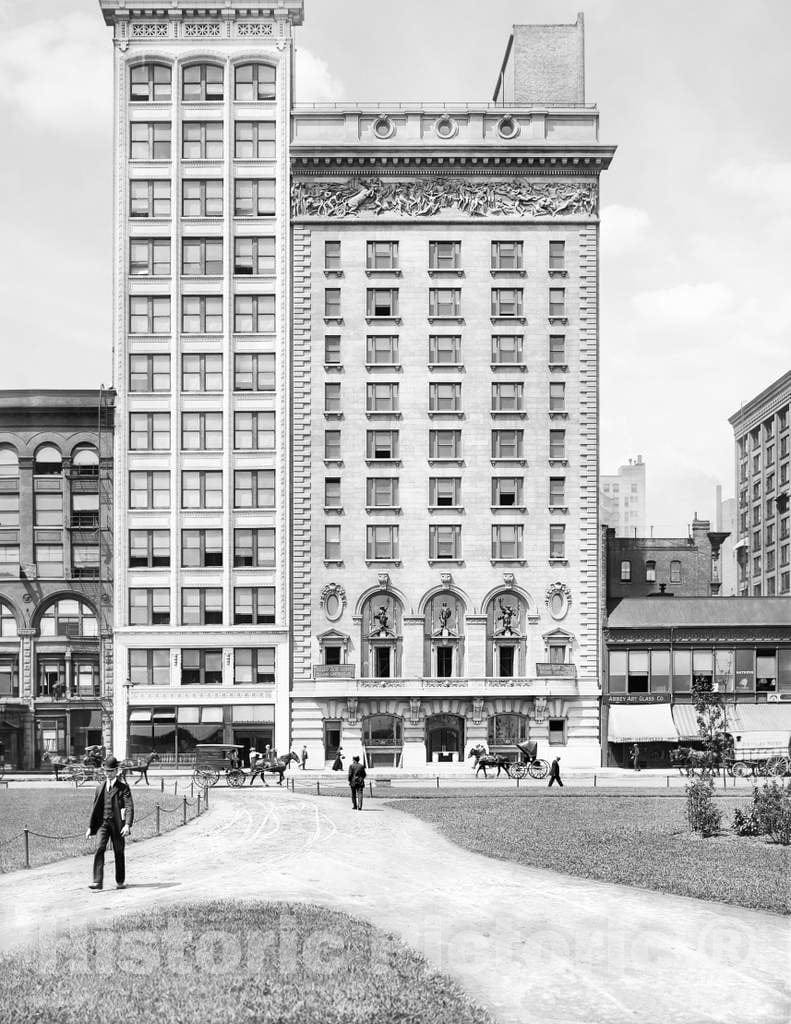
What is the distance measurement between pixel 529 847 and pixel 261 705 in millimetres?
49381

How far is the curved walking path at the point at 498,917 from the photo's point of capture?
16.1m

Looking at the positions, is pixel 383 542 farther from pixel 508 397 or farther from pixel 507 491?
pixel 508 397

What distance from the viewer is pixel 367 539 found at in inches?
3088

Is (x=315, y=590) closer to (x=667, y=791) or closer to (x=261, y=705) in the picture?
(x=261, y=705)

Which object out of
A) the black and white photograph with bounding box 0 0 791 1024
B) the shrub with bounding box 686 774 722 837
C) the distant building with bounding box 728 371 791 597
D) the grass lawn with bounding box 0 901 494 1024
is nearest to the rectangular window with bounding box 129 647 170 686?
the black and white photograph with bounding box 0 0 791 1024

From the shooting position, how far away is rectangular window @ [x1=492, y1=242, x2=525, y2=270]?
79.9 metres

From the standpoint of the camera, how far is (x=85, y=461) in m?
82.1

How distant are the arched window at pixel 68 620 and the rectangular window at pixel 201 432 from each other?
11.6 m

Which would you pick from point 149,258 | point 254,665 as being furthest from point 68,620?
point 149,258

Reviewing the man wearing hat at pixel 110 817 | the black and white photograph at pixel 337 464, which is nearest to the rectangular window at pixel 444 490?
the black and white photograph at pixel 337 464

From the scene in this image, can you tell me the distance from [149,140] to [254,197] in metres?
7.36

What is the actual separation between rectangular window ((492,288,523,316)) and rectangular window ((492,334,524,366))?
1438mm

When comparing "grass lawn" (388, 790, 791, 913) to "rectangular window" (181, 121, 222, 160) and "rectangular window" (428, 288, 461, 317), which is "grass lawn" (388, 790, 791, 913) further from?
"rectangular window" (181, 121, 222, 160)

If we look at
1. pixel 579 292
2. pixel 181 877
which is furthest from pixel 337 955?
pixel 579 292
